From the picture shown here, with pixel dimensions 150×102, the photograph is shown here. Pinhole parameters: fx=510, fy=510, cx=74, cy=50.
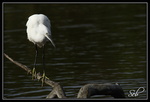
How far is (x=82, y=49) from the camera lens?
57.2 feet

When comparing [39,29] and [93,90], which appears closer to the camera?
[93,90]

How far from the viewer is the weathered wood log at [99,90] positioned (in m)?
9.15

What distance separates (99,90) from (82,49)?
27.0 ft

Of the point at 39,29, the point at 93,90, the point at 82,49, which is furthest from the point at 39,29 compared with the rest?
the point at 82,49

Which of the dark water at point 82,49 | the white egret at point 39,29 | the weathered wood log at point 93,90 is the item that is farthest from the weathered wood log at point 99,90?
the white egret at point 39,29

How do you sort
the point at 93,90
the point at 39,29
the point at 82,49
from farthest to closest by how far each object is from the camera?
the point at 82,49 < the point at 39,29 < the point at 93,90

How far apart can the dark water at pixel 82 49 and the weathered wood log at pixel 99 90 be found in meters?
1.38

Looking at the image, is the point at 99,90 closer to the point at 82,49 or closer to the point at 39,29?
the point at 39,29

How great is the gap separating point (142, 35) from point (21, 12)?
323 inches

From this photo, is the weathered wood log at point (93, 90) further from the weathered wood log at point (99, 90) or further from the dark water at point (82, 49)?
the dark water at point (82, 49)

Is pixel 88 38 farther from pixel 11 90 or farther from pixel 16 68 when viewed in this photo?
pixel 11 90

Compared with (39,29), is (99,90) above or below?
below

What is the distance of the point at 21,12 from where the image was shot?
2545 centimetres

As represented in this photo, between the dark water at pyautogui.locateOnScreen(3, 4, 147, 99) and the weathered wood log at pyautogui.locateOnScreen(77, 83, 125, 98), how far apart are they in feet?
4.54
